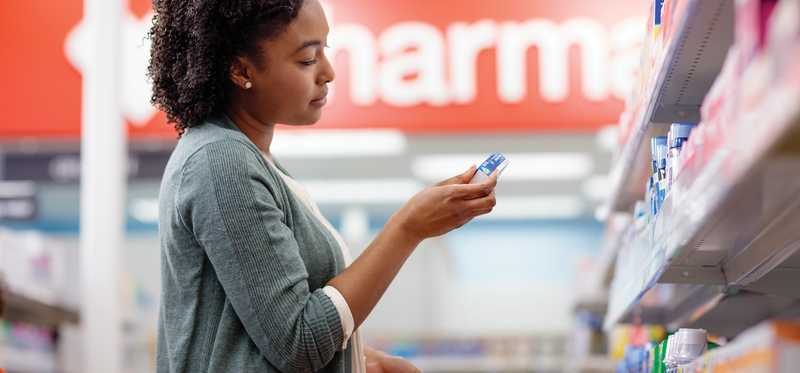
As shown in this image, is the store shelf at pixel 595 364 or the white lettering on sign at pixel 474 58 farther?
the store shelf at pixel 595 364

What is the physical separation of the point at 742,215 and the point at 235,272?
759 mm

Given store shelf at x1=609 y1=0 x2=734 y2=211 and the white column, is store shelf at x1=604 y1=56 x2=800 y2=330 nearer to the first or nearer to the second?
store shelf at x1=609 y1=0 x2=734 y2=211

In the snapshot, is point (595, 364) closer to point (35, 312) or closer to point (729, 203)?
point (35, 312)

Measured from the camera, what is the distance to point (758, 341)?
0.70 metres

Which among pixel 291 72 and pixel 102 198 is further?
pixel 102 198

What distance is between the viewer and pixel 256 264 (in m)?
1.20

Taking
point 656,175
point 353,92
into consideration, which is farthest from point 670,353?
point 353,92

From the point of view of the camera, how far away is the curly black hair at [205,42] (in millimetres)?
1345

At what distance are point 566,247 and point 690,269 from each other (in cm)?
1026

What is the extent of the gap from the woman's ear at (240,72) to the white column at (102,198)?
2306mm

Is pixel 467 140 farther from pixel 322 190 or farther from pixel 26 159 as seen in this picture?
pixel 26 159

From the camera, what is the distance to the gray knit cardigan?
1197 millimetres

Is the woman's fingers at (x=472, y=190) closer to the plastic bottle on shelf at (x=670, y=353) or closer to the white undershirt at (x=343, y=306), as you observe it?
the white undershirt at (x=343, y=306)

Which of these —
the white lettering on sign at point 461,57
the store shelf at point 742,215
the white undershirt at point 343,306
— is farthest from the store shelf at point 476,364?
the white undershirt at point 343,306
